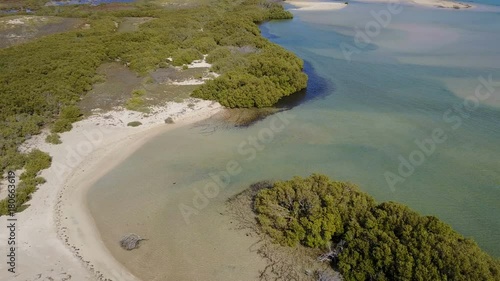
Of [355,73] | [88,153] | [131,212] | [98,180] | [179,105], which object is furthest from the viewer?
[355,73]

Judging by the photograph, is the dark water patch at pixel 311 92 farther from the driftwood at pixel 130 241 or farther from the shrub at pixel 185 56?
the driftwood at pixel 130 241

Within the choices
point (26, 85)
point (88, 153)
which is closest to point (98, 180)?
point (88, 153)

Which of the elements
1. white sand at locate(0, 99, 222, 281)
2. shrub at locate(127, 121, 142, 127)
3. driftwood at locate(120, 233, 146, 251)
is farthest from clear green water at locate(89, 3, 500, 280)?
shrub at locate(127, 121, 142, 127)

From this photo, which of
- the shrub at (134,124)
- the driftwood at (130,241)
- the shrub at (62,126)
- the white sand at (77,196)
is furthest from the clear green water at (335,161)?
the shrub at (62,126)

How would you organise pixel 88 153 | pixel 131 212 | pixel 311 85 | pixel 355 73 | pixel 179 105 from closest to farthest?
pixel 131 212 < pixel 88 153 < pixel 179 105 < pixel 311 85 < pixel 355 73

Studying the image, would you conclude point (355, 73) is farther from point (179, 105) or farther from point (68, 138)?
point (68, 138)

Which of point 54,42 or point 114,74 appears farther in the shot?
point 54,42
